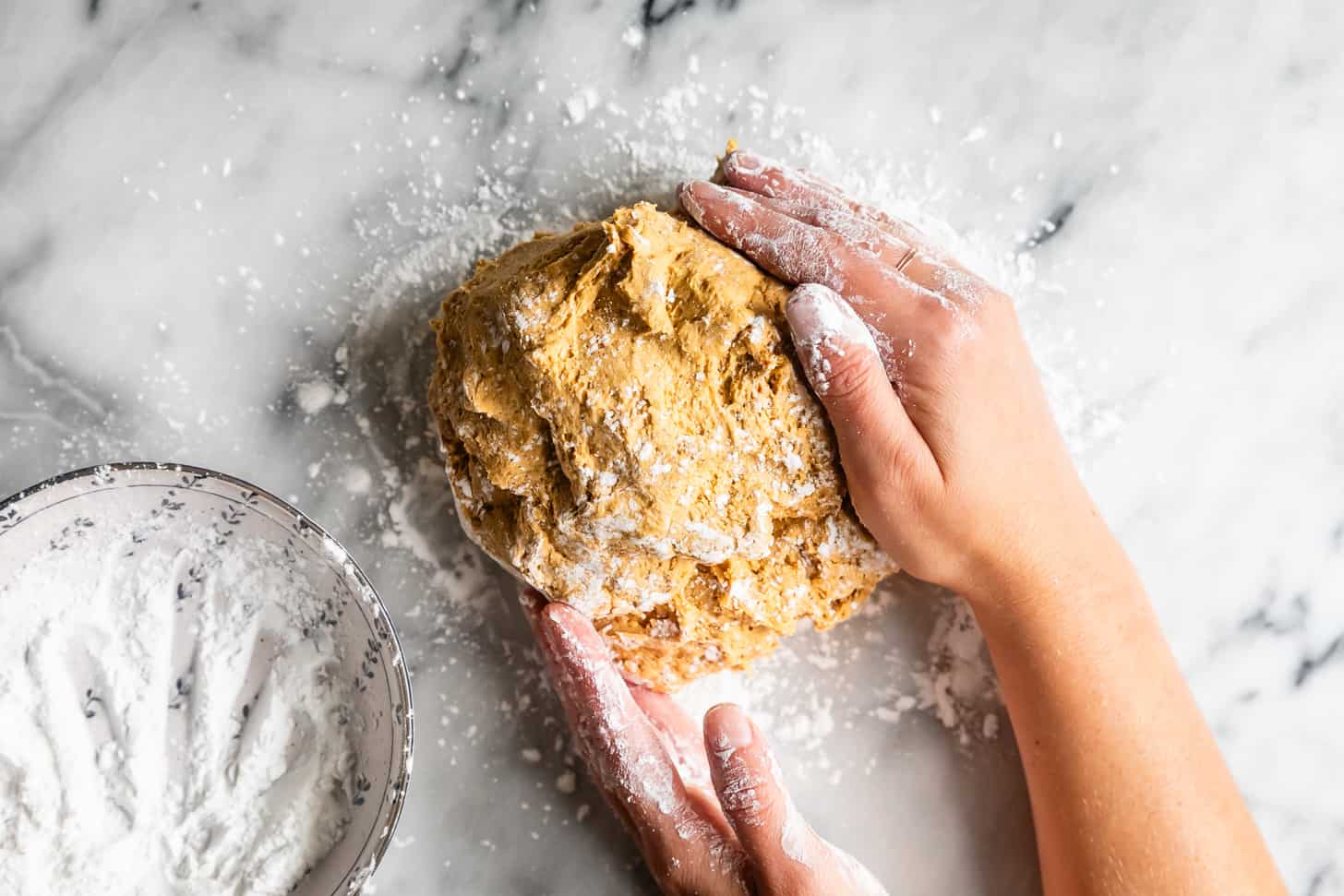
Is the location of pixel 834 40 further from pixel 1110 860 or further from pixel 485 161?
pixel 1110 860

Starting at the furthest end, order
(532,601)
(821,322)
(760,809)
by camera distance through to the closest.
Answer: (532,601), (760,809), (821,322)

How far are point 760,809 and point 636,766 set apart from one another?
0.58ft

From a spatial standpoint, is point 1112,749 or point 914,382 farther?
point 1112,749

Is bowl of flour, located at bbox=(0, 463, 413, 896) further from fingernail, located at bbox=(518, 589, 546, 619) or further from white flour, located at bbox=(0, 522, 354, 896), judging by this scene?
fingernail, located at bbox=(518, 589, 546, 619)

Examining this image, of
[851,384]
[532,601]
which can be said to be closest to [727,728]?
[532,601]

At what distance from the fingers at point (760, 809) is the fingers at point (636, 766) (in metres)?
0.06

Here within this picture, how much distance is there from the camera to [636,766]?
4.27 feet

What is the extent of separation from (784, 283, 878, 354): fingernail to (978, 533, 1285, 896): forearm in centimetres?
43

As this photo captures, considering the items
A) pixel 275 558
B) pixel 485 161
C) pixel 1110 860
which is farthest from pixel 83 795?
pixel 1110 860

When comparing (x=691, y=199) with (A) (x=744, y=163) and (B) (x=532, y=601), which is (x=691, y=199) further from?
(B) (x=532, y=601)

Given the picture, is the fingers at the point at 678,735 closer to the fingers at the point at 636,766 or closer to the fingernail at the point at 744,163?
the fingers at the point at 636,766

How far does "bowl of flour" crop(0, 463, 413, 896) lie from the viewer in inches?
50.0

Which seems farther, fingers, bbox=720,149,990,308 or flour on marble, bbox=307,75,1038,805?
flour on marble, bbox=307,75,1038,805

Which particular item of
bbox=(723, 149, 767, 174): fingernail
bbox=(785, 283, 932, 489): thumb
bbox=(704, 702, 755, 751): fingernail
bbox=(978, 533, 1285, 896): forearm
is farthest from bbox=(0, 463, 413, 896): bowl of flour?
bbox=(978, 533, 1285, 896): forearm
